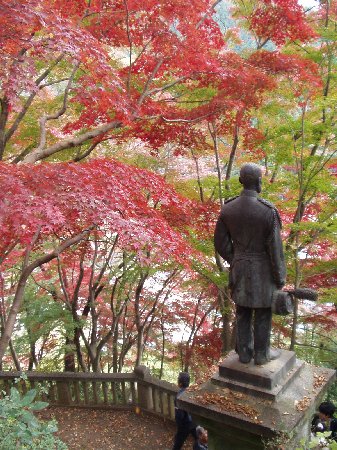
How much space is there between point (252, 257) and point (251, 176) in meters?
0.78

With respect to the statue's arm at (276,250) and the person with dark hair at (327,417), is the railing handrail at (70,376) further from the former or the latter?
the statue's arm at (276,250)

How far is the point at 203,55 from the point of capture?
610 centimetres

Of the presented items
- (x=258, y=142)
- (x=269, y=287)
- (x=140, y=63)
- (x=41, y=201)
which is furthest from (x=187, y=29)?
(x=269, y=287)

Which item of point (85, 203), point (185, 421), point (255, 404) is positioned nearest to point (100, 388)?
point (185, 421)

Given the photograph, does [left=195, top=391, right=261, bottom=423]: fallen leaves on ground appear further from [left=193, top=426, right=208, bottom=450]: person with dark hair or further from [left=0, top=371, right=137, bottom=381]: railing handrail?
[left=0, top=371, right=137, bottom=381]: railing handrail

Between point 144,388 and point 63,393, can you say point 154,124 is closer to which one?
point 144,388

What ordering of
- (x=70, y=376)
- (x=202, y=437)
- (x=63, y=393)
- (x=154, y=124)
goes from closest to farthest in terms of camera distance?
(x=202, y=437) → (x=154, y=124) → (x=70, y=376) → (x=63, y=393)

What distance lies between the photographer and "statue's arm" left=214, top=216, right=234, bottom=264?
3.80 metres

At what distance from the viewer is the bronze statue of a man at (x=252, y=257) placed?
3.49m

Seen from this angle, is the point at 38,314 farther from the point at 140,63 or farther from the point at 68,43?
the point at 68,43

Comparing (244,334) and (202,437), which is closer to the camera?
(244,334)

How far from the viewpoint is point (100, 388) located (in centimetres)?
826

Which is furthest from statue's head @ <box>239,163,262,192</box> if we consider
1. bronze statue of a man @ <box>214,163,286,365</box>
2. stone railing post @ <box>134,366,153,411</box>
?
stone railing post @ <box>134,366,153,411</box>

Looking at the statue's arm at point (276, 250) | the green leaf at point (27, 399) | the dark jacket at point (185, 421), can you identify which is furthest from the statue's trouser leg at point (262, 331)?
the dark jacket at point (185, 421)
